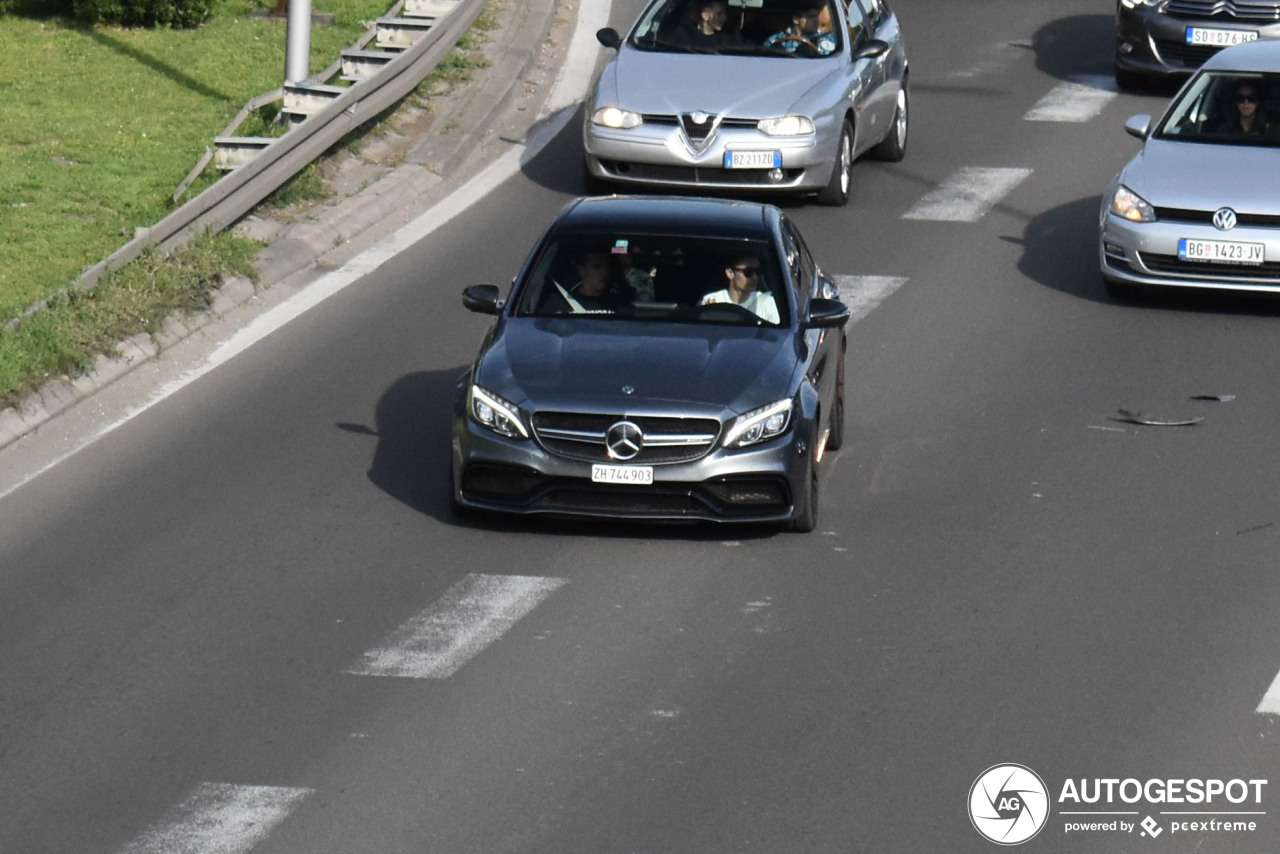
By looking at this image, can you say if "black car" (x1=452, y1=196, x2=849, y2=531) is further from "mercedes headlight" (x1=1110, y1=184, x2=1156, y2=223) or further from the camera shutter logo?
"mercedes headlight" (x1=1110, y1=184, x2=1156, y2=223)

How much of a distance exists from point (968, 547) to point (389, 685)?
3246mm

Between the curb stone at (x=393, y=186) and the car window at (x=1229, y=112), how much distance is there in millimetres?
5918

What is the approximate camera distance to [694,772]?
26.7ft

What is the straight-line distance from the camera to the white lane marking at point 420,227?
13312 mm

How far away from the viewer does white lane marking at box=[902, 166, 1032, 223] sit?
Result: 18562 mm

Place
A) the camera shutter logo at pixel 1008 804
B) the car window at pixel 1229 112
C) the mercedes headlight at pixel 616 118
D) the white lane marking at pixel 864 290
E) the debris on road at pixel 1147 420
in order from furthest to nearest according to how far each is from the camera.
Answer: the mercedes headlight at pixel 616 118, the car window at pixel 1229 112, the white lane marking at pixel 864 290, the debris on road at pixel 1147 420, the camera shutter logo at pixel 1008 804

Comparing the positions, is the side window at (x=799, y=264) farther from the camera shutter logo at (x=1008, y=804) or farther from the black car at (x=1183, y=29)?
the black car at (x=1183, y=29)

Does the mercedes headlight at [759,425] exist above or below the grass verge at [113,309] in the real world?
above

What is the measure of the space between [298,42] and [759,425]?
9872 mm

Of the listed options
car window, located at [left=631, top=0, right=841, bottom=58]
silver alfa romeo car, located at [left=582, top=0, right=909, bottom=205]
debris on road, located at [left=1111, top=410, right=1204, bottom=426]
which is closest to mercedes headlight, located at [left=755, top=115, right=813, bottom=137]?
silver alfa romeo car, located at [left=582, top=0, right=909, bottom=205]

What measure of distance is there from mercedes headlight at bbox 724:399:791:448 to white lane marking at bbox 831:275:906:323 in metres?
4.70

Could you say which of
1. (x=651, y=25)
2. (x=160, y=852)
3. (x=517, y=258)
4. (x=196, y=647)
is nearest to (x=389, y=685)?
(x=196, y=647)

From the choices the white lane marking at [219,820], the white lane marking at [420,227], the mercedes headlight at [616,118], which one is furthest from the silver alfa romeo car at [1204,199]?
the white lane marking at [219,820]

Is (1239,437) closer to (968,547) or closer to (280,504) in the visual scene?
(968,547)
